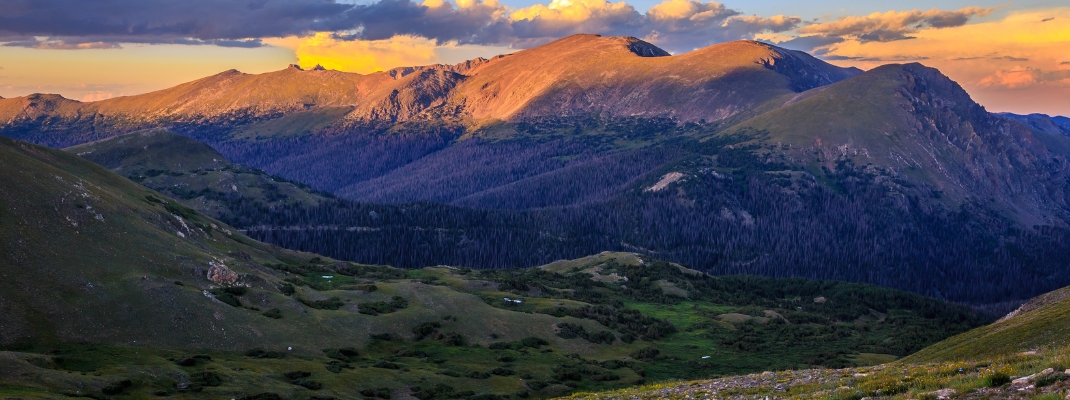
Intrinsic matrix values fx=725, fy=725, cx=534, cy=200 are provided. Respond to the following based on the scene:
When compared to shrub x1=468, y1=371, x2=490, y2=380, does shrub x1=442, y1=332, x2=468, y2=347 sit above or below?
below

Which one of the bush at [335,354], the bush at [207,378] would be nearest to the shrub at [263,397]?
the bush at [207,378]

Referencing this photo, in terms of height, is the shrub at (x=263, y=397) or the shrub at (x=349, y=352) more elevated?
the shrub at (x=263, y=397)

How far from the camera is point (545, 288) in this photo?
19612 centimetres

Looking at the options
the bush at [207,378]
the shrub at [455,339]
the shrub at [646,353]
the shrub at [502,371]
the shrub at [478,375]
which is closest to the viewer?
the bush at [207,378]

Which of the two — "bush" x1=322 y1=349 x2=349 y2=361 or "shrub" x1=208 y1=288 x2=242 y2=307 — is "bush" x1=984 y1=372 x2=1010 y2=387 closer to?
"bush" x1=322 y1=349 x2=349 y2=361

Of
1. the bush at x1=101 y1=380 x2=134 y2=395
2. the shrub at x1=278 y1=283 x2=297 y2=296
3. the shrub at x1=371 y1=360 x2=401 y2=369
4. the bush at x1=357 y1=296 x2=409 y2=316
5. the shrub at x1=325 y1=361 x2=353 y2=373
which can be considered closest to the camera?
the bush at x1=101 y1=380 x2=134 y2=395

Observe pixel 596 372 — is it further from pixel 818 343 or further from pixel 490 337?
pixel 818 343

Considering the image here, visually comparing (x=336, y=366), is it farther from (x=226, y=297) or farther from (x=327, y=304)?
(x=327, y=304)

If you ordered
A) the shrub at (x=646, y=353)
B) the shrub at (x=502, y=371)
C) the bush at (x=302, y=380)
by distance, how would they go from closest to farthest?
the bush at (x=302, y=380) → the shrub at (x=502, y=371) → the shrub at (x=646, y=353)

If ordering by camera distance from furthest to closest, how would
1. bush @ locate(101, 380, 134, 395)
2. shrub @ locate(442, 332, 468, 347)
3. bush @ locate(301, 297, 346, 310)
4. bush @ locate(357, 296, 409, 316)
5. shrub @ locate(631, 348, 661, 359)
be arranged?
shrub @ locate(631, 348, 661, 359)
bush @ locate(357, 296, 409, 316)
shrub @ locate(442, 332, 468, 347)
bush @ locate(301, 297, 346, 310)
bush @ locate(101, 380, 134, 395)

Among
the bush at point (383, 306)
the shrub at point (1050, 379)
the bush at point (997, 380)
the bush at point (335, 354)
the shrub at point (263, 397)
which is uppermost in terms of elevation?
the shrub at point (1050, 379)

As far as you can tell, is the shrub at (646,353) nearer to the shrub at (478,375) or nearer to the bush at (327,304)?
the shrub at (478,375)

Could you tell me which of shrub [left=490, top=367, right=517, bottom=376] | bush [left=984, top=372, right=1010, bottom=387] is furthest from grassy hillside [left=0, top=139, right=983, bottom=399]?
bush [left=984, top=372, right=1010, bottom=387]

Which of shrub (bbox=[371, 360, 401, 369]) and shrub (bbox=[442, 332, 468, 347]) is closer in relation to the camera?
shrub (bbox=[371, 360, 401, 369])
